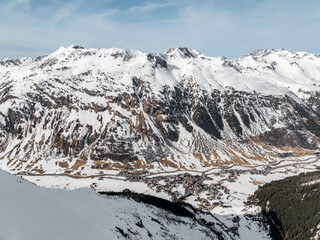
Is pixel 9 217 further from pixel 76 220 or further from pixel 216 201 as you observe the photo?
pixel 216 201

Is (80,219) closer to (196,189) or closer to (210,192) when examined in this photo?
(210,192)

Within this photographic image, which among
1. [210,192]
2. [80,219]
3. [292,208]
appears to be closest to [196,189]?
[210,192]

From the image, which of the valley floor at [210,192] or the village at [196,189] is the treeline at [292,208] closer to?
the valley floor at [210,192]

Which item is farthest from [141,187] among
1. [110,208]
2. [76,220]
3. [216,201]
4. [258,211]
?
[76,220]

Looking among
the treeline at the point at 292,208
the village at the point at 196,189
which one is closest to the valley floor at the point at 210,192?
the village at the point at 196,189

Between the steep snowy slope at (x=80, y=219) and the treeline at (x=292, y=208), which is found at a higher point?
the steep snowy slope at (x=80, y=219)

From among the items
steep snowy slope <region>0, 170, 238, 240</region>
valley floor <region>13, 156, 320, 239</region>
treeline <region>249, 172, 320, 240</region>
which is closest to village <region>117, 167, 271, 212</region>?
valley floor <region>13, 156, 320, 239</region>
